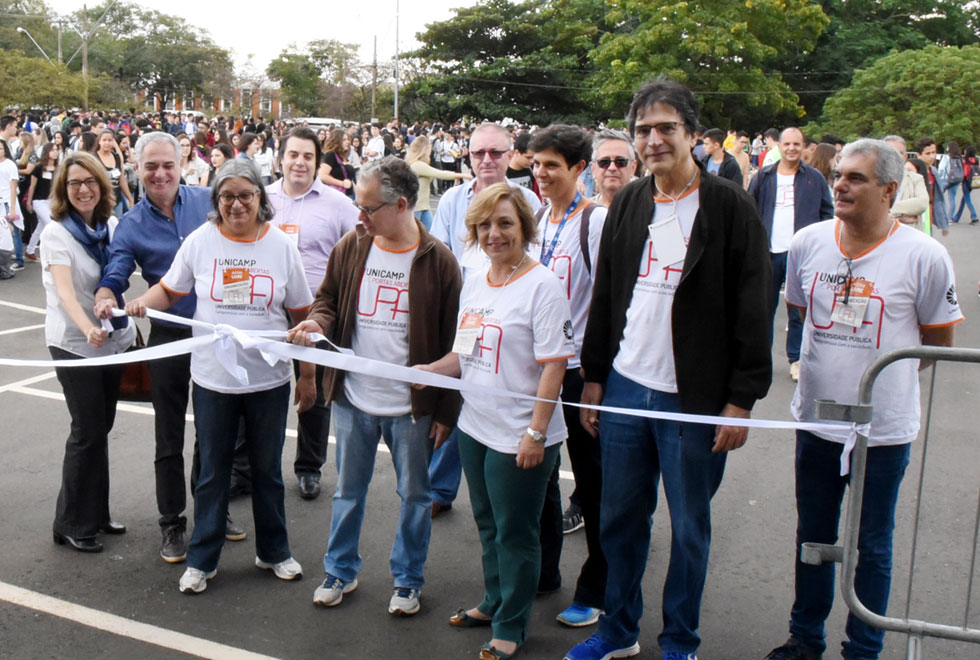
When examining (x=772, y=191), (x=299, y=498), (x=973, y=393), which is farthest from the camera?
(x=772, y=191)

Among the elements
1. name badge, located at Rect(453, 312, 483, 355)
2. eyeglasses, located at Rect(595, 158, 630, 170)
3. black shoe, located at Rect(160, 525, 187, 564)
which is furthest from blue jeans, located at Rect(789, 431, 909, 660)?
black shoe, located at Rect(160, 525, 187, 564)

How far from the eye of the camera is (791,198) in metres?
8.48

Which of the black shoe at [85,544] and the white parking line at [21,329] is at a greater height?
the white parking line at [21,329]

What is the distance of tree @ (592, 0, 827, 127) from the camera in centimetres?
4566

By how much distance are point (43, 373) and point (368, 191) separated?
5.26 m

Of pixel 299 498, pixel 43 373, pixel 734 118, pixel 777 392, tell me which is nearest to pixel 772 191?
pixel 777 392

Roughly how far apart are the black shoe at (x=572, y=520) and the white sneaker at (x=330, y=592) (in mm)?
1323

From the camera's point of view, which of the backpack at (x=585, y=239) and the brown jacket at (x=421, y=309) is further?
the backpack at (x=585, y=239)

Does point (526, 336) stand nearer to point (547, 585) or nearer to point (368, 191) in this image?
point (368, 191)

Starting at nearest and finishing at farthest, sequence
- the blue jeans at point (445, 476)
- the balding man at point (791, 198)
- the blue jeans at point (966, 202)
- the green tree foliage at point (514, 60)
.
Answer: the blue jeans at point (445, 476)
the balding man at point (791, 198)
the blue jeans at point (966, 202)
the green tree foliage at point (514, 60)

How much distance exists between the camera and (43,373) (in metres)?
8.04

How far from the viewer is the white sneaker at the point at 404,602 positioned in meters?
4.20

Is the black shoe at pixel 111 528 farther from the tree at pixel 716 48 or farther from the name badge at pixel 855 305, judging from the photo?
the tree at pixel 716 48

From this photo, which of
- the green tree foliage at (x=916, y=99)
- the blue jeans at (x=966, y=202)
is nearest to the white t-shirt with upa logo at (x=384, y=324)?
the blue jeans at (x=966, y=202)
